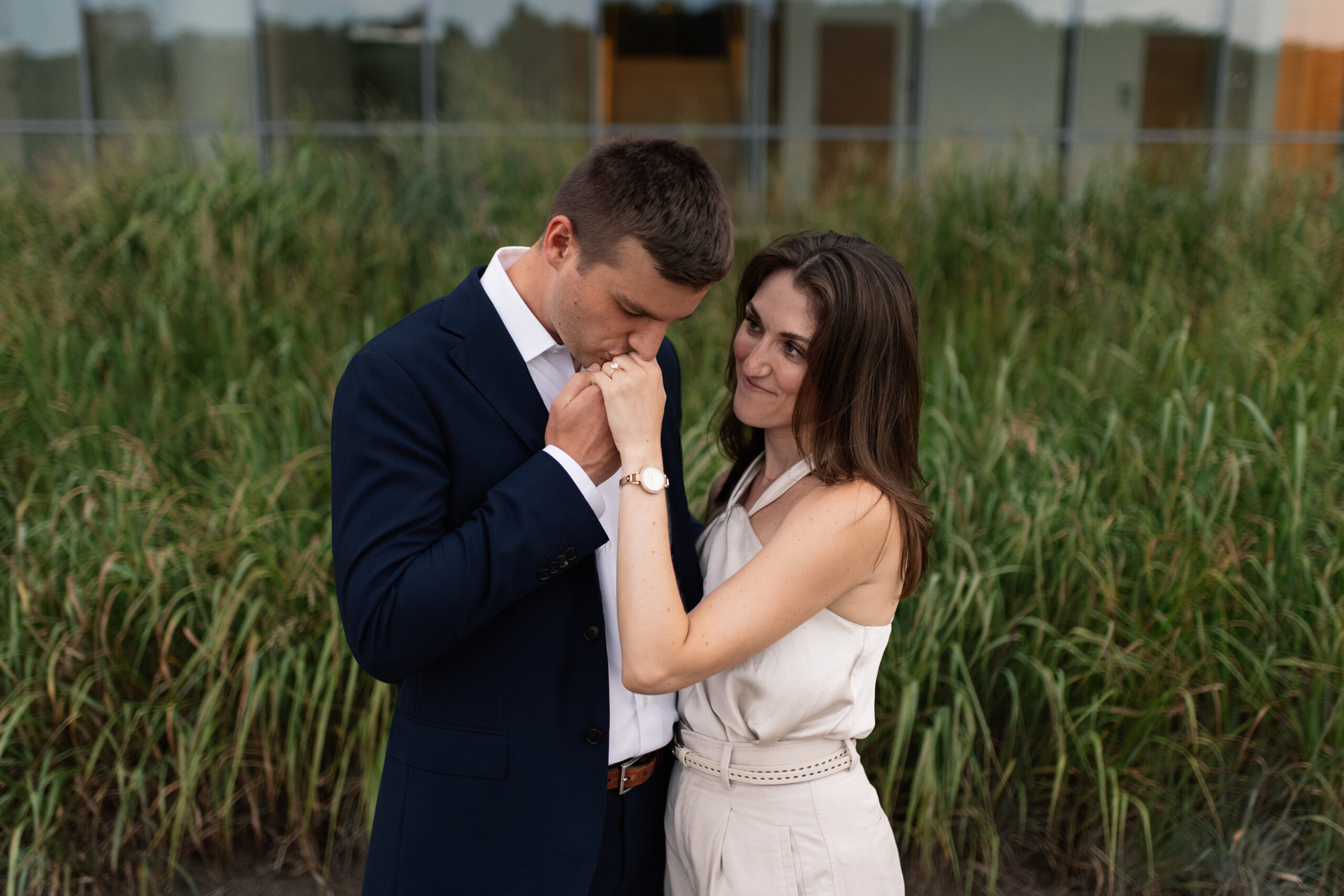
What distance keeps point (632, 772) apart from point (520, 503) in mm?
603

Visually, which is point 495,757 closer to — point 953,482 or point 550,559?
point 550,559

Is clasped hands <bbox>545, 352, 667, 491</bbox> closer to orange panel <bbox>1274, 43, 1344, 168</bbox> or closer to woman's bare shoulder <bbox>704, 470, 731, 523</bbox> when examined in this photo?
woman's bare shoulder <bbox>704, 470, 731, 523</bbox>

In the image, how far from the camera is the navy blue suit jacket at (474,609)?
1.30 metres

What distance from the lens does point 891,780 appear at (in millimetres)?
2590

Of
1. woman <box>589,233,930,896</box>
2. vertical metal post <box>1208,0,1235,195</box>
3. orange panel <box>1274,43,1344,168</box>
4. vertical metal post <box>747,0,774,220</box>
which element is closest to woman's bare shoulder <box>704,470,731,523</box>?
woman <box>589,233,930,896</box>

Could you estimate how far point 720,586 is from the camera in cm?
157

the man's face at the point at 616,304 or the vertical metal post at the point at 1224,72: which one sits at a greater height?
the vertical metal post at the point at 1224,72

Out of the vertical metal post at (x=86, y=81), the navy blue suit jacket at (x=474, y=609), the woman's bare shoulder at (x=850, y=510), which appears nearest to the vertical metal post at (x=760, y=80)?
the vertical metal post at (x=86, y=81)

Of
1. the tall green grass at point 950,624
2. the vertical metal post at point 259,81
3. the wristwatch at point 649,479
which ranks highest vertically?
the vertical metal post at point 259,81

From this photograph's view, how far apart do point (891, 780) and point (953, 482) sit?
1.00 m

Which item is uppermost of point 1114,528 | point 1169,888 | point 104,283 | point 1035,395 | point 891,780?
point 104,283

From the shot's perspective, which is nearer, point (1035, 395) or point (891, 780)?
point (891, 780)

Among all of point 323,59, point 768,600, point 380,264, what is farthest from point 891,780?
point 323,59

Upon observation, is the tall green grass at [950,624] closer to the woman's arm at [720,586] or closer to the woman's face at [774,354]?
the woman's face at [774,354]
